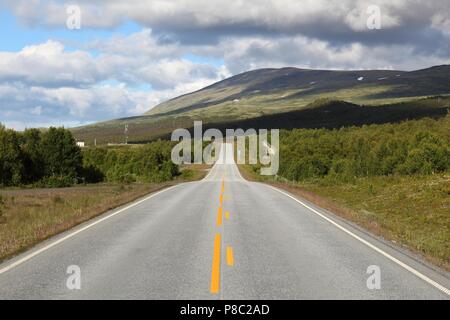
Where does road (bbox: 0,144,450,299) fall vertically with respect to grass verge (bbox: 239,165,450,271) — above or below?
above

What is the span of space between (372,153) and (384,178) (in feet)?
213

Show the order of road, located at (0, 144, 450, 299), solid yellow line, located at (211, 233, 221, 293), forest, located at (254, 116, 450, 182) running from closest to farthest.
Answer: road, located at (0, 144, 450, 299), solid yellow line, located at (211, 233, 221, 293), forest, located at (254, 116, 450, 182)

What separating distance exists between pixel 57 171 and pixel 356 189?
6529 cm

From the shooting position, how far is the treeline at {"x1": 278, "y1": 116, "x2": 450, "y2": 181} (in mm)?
79688

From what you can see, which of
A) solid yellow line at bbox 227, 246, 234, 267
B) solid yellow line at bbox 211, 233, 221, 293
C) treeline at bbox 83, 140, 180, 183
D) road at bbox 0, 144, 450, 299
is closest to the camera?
road at bbox 0, 144, 450, 299

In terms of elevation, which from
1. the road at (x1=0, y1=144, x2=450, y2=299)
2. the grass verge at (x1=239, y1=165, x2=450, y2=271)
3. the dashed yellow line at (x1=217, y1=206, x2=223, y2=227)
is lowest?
the grass verge at (x1=239, y1=165, x2=450, y2=271)

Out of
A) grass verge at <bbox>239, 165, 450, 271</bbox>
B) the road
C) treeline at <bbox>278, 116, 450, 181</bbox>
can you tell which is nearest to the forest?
treeline at <bbox>278, 116, 450, 181</bbox>

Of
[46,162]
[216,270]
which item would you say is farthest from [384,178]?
[46,162]

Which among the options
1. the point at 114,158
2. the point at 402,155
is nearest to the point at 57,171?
the point at 114,158

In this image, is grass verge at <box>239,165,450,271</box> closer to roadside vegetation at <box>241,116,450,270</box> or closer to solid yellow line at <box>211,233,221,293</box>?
roadside vegetation at <box>241,116,450,270</box>

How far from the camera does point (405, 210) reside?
977 inches

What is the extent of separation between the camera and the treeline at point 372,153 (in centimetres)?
7969

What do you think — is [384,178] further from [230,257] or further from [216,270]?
[216,270]

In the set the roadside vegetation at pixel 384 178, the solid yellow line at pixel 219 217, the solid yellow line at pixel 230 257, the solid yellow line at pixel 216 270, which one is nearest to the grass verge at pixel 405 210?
the roadside vegetation at pixel 384 178
